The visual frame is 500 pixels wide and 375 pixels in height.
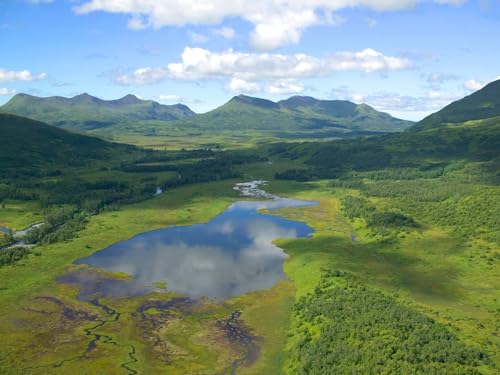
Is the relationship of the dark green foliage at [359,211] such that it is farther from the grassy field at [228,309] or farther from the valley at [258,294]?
the grassy field at [228,309]

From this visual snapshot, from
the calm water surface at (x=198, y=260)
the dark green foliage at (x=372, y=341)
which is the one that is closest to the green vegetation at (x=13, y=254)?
the calm water surface at (x=198, y=260)

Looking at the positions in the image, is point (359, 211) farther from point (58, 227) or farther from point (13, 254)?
point (13, 254)

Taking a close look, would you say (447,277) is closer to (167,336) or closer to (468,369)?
(468,369)

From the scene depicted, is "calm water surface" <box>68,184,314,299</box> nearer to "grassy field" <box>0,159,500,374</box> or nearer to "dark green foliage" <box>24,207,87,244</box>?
"grassy field" <box>0,159,500,374</box>

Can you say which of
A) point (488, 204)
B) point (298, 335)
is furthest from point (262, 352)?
point (488, 204)

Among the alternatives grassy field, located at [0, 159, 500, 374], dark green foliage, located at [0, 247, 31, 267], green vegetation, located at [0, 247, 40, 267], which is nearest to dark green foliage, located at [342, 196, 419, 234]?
grassy field, located at [0, 159, 500, 374]

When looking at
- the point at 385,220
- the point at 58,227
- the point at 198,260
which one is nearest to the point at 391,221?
the point at 385,220
